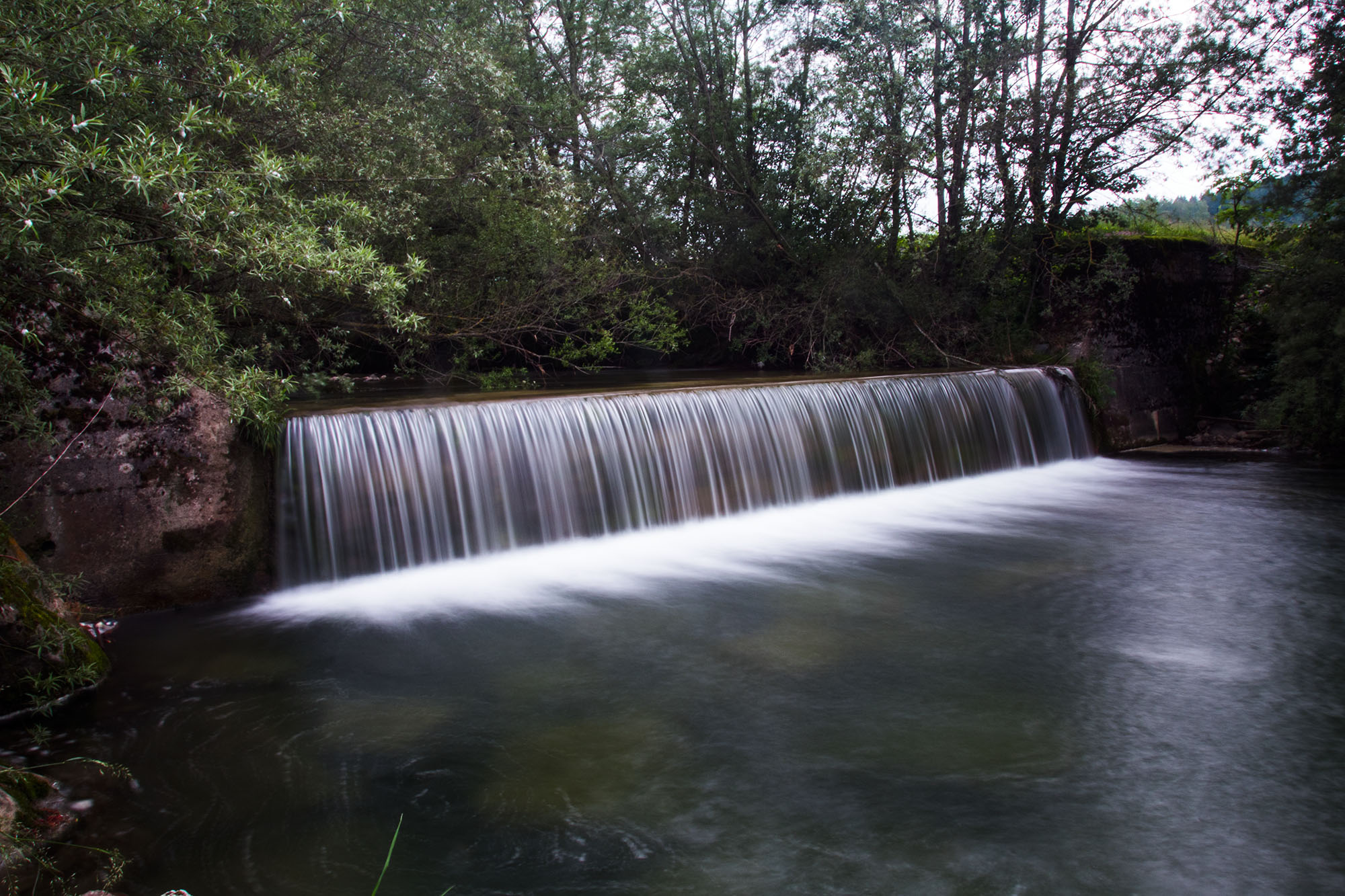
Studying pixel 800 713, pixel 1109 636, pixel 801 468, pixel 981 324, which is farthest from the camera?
pixel 981 324

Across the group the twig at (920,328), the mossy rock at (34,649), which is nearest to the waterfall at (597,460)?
the mossy rock at (34,649)

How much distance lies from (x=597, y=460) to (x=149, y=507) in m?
3.68

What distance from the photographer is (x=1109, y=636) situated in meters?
5.55

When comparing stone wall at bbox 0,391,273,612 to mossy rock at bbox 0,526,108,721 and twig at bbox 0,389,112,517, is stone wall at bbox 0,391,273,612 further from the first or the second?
mossy rock at bbox 0,526,108,721

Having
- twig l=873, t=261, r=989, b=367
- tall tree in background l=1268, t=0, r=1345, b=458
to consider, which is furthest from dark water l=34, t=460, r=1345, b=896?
twig l=873, t=261, r=989, b=367

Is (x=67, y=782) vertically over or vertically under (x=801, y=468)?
under

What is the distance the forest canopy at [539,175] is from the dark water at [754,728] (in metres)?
2.47

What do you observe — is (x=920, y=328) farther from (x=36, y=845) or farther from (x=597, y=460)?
(x=36, y=845)

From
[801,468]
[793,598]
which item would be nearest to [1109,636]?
[793,598]

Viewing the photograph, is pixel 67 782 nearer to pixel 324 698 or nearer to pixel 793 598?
pixel 324 698

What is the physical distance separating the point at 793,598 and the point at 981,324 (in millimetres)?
10041

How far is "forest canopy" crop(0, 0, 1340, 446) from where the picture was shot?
5.50 meters

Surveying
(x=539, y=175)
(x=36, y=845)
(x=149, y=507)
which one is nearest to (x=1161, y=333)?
(x=539, y=175)

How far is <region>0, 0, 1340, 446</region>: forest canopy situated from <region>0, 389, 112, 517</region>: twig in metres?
0.11
